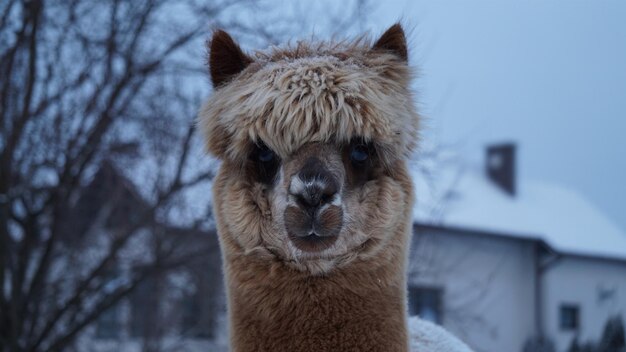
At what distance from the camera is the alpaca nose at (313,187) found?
264cm

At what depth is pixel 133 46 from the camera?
898cm

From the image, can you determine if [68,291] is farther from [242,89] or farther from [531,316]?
[531,316]

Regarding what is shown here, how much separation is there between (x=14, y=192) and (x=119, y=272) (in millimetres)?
1754

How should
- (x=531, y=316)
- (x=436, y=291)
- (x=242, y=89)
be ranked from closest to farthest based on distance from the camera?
(x=242, y=89) < (x=436, y=291) < (x=531, y=316)

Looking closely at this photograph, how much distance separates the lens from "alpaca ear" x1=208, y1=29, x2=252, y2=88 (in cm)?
327

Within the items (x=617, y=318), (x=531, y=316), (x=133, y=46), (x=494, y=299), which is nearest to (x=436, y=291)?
(x=617, y=318)

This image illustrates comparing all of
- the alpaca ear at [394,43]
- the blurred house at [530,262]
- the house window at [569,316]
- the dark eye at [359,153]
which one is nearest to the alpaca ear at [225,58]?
the alpaca ear at [394,43]

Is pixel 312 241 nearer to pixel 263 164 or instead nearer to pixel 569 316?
pixel 263 164

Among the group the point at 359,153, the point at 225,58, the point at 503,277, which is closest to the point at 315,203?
the point at 359,153

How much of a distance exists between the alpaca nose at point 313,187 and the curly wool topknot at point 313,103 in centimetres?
17

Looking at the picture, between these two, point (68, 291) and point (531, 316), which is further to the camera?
point (531, 316)

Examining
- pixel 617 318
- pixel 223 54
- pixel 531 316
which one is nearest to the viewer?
pixel 223 54

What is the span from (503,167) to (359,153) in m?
27.0

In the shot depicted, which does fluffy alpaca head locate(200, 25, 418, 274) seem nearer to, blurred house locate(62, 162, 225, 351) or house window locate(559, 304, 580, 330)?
blurred house locate(62, 162, 225, 351)
